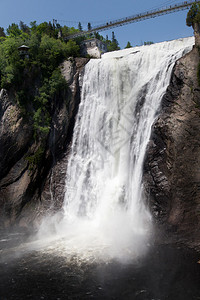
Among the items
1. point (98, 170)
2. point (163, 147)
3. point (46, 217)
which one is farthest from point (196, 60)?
point (46, 217)

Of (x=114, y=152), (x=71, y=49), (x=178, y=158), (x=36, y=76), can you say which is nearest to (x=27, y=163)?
(x=114, y=152)

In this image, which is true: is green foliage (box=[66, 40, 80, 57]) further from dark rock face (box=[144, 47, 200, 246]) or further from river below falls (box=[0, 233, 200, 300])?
river below falls (box=[0, 233, 200, 300])

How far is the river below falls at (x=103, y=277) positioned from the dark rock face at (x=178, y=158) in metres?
1.62

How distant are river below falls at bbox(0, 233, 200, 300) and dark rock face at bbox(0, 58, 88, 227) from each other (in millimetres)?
6819

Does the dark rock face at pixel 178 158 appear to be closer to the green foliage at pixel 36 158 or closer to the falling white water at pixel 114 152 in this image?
the falling white water at pixel 114 152

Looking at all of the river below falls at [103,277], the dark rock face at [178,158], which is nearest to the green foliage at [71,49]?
the dark rock face at [178,158]

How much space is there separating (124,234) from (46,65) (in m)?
18.0

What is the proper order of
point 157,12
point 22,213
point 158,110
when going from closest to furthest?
point 158,110 < point 22,213 < point 157,12

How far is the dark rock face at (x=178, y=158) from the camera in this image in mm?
15633

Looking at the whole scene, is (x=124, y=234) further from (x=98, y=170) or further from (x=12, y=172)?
(x=12, y=172)

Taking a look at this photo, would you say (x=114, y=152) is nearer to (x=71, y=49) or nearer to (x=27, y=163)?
(x=27, y=163)

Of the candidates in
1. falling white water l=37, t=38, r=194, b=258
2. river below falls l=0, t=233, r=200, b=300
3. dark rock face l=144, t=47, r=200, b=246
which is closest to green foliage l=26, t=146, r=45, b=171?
falling white water l=37, t=38, r=194, b=258

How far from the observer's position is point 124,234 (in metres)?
17.3

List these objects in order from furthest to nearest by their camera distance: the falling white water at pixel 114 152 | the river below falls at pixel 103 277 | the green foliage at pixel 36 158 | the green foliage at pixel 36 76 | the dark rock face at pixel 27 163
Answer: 1. the green foliage at pixel 36 76
2. the green foliage at pixel 36 158
3. the dark rock face at pixel 27 163
4. the falling white water at pixel 114 152
5. the river below falls at pixel 103 277
